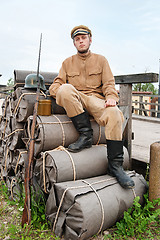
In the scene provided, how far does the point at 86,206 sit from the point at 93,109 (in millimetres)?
1358

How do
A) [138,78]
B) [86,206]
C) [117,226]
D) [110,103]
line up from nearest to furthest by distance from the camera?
[86,206] < [117,226] < [110,103] < [138,78]

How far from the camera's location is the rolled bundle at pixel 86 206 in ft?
8.12

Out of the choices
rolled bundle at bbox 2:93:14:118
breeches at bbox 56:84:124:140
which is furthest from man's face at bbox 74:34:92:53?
rolled bundle at bbox 2:93:14:118

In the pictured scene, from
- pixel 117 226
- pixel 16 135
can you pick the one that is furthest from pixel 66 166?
pixel 16 135

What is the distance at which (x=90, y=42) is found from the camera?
362 centimetres

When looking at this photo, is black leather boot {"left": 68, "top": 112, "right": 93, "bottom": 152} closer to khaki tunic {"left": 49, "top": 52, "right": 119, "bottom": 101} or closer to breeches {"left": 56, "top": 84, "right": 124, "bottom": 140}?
breeches {"left": 56, "top": 84, "right": 124, "bottom": 140}

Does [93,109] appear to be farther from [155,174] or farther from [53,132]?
[155,174]

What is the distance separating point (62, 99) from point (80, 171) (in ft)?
3.07

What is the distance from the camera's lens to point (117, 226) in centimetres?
283

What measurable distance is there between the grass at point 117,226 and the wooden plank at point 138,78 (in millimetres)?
1641

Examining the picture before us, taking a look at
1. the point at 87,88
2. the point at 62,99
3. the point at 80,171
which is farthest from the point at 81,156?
the point at 87,88

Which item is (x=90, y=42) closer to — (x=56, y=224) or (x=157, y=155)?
(x=157, y=155)

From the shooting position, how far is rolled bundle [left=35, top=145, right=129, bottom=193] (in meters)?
2.85

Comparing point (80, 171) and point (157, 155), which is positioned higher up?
point (157, 155)
